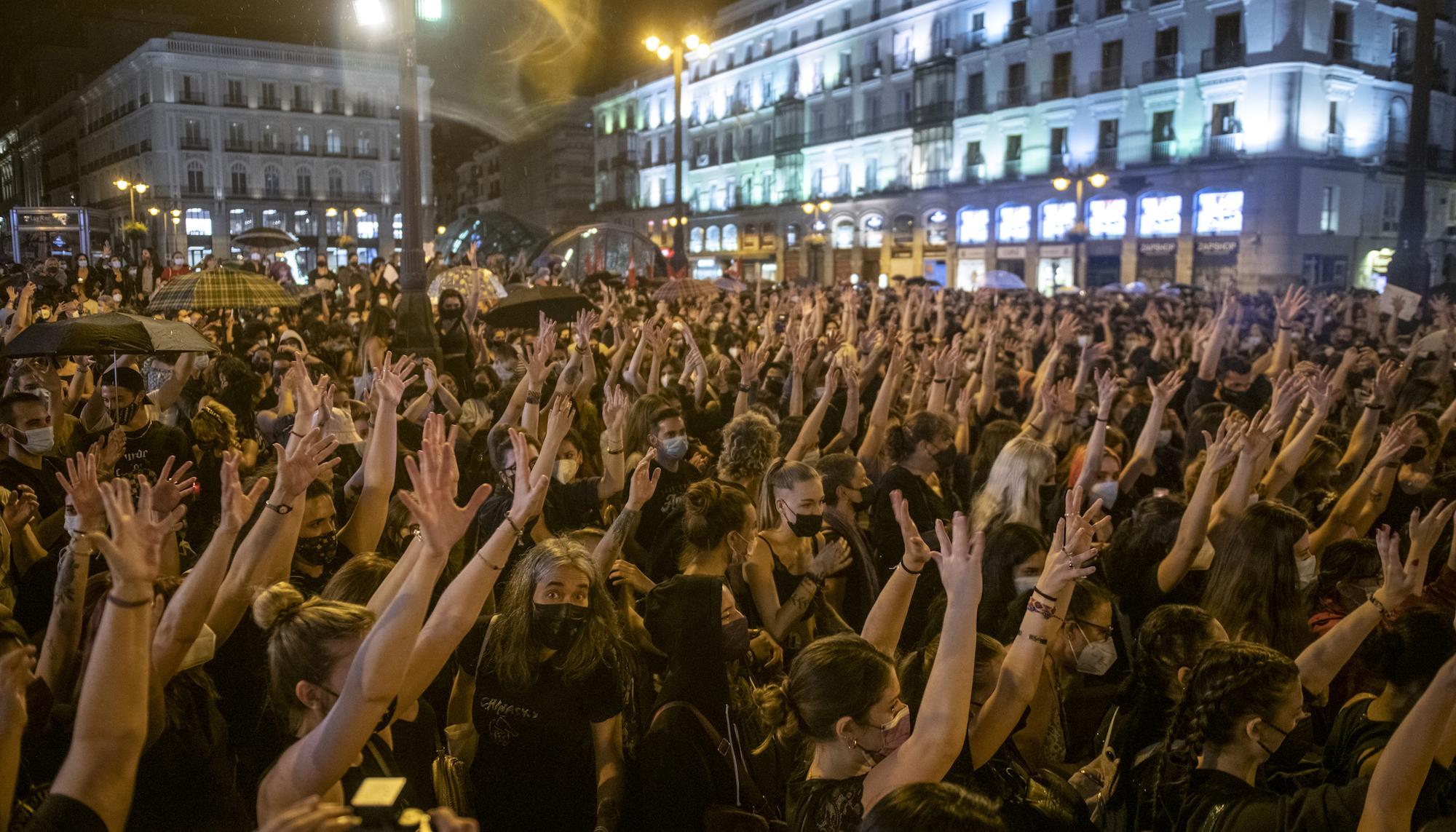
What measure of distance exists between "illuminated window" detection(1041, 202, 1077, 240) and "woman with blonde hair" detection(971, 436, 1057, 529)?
37887 mm

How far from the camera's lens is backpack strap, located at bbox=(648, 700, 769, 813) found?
3.01 m

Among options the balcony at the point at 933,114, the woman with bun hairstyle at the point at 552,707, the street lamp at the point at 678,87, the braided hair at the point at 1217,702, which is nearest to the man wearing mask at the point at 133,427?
the woman with bun hairstyle at the point at 552,707

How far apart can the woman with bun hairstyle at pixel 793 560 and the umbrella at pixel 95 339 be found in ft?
12.3

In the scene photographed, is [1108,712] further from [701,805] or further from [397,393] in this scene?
[397,393]

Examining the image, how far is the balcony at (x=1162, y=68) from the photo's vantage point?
36.2 m

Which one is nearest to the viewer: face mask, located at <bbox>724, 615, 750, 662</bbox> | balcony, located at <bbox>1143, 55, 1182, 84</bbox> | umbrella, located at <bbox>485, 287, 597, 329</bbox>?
face mask, located at <bbox>724, 615, 750, 662</bbox>

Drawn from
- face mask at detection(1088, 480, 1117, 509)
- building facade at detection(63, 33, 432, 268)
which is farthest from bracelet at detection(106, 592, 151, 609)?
building facade at detection(63, 33, 432, 268)

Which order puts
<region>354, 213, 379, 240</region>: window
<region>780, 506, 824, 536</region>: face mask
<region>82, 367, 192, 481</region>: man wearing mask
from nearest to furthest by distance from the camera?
1. <region>780, 506, 824, 536</region>: face mask
2. <region>82, 367, 192, 481</region>: man wearing mask
3. <region>354, 213, 379, 240</region>: window

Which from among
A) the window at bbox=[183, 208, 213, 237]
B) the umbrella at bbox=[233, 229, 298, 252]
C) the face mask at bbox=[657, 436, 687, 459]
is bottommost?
the face mask at bbox=[657, 436, 687, 459]

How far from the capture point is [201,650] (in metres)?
2.85

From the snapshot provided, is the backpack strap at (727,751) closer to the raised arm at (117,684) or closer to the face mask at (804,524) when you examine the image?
the face mask at (804,524)

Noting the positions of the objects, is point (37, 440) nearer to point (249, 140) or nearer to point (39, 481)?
point (39, 481)

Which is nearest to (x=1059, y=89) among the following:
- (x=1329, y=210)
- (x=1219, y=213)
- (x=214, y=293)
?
(x=1219, y=213)

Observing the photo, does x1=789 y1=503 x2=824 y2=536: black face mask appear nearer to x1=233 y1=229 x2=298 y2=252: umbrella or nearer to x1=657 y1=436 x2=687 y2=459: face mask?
x1=657 y1=436 x2=687 y2=459: face mask
